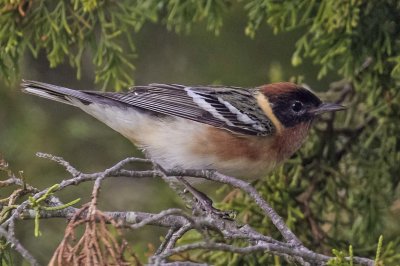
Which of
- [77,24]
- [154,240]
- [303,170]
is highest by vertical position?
[77,24]

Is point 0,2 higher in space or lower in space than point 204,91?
higher

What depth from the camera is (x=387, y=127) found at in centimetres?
504

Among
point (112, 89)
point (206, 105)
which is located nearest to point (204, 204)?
point (206, 105)

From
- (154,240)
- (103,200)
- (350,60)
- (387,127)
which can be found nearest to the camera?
(350,60)

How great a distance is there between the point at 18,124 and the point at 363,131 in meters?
2.48

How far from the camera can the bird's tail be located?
4.54 metres

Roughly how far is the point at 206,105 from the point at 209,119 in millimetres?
120

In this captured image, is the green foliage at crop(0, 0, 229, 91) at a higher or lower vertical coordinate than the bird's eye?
higher

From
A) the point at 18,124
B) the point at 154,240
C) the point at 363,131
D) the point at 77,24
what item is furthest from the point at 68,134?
the point at 363,131

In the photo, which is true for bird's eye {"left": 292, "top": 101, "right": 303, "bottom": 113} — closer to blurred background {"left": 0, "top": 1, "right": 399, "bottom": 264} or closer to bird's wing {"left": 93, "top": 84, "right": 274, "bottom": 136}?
bird's wing {"left": 93, "top": 84, "right": 274, "bottom": 136}

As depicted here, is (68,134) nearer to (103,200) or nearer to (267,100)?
(103,200)

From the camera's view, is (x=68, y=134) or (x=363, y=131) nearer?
(x=363, y=131)

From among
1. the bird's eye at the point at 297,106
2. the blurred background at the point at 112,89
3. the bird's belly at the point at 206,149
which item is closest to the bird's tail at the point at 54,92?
the bird's belly at the point at 206,149

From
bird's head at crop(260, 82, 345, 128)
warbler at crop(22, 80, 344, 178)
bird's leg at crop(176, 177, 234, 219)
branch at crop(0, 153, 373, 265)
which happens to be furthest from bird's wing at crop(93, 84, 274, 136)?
branch at crop(0, 153, 373, 265)
